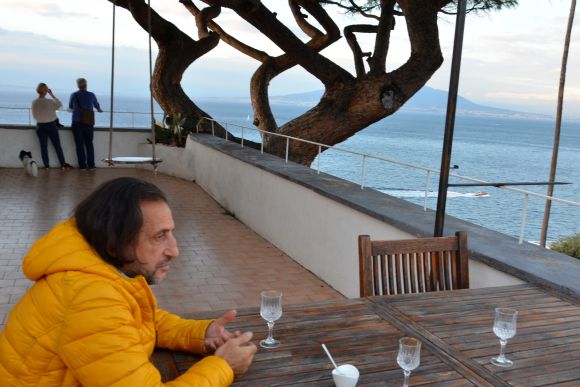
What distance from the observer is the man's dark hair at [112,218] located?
132 centimetres

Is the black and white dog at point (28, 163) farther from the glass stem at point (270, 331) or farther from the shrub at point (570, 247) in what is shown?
the shrub at point (570, 247)

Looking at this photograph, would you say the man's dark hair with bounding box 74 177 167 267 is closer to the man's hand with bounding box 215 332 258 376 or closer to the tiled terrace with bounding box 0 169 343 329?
the man's hand with bounding box 215 332 258 376

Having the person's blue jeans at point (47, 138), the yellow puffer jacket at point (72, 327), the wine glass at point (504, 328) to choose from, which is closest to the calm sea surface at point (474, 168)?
the person's blue jeans at point (47, 138)

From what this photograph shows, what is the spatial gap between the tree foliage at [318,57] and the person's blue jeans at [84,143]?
1305 millimetres

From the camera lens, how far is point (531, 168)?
60.3 meters

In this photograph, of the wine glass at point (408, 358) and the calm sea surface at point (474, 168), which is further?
the calm sea surface at point (474, 168)

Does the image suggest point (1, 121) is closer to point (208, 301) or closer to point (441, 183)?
point (208, 301)

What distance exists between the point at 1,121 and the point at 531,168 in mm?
58866

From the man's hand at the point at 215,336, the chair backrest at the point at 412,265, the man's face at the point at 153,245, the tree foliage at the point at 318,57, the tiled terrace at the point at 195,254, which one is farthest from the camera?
the tree foliage at the point at 318,57

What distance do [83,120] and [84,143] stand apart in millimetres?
565

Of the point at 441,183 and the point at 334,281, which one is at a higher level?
the point at 441,183

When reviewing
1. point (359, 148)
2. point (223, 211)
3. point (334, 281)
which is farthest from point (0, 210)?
point (359, 148)

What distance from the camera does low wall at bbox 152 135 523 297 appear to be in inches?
160

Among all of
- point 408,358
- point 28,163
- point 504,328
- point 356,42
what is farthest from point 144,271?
point 28,163
